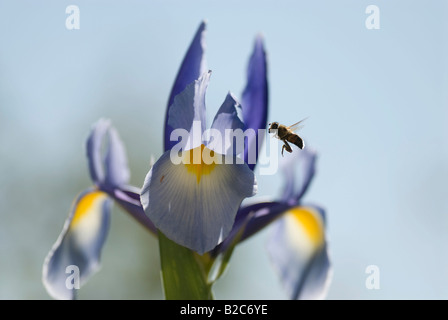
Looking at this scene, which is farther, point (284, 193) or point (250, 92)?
point (284, 193)

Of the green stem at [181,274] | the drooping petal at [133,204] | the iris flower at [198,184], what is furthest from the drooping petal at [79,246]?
the iris flower at [198,184]

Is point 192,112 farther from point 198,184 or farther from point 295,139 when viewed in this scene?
point 295,139

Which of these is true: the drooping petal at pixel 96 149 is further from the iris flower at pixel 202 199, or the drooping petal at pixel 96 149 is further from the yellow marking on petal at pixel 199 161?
the yellow marking on petal at pixel 199 161
